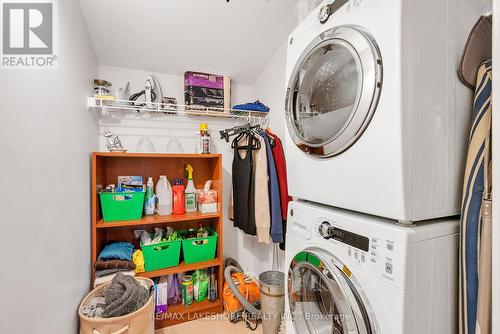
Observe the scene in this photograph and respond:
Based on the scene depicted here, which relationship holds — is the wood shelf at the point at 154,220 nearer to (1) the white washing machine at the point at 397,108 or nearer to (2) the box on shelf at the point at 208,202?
(2) the box on shelf at the point at 208,202

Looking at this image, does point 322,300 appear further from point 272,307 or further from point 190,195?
point 190,195

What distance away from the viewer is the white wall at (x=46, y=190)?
2.23ft

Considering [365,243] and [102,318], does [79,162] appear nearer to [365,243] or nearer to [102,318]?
[102,318]

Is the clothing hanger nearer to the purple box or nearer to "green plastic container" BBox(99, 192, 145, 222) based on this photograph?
the purple box

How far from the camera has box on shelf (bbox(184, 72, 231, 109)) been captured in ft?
6.05

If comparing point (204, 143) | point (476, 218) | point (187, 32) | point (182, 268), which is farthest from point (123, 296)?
point (187, 32)

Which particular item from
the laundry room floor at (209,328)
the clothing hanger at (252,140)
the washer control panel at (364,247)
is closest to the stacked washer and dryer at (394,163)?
the washer control panel at (364,247)

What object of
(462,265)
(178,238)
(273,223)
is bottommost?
(178,238)

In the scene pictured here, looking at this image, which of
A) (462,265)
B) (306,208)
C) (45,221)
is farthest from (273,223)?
(45,221)

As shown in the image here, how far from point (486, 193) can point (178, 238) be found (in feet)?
5.51

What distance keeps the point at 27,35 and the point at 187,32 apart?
964 mm

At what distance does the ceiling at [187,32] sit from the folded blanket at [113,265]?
145cm

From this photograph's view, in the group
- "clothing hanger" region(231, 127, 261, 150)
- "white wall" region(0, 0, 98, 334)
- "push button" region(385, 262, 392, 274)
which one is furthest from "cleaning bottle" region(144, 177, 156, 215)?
"push button" region(385, 262, 392, 274)
